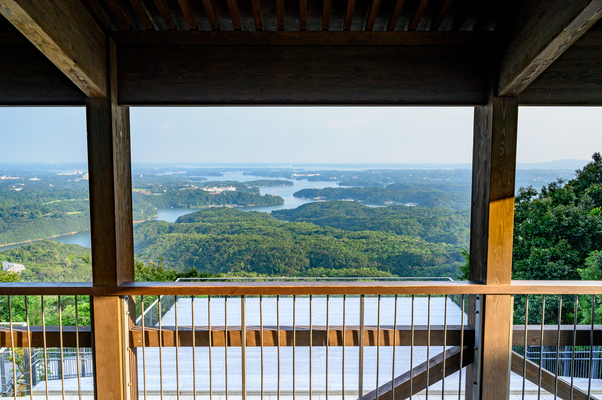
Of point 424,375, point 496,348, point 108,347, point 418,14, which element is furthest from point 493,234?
point 108,347

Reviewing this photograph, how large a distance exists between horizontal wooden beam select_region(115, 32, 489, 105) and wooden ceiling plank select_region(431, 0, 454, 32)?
0.12 meters

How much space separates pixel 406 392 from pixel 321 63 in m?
2.24

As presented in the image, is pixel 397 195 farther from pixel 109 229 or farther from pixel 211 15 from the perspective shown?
pixel 109 229

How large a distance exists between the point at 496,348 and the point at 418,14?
2073 millimetres

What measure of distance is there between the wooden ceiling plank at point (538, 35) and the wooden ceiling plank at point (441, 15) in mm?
369

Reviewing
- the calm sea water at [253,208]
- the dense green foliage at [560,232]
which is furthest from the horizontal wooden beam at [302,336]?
the dense green foliage at [560,232]

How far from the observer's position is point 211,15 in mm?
1900

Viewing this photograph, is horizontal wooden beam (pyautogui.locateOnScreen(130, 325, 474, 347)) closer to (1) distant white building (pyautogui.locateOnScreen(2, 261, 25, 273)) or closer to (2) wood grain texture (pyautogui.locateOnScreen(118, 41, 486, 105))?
(2) wood grain texture (pyautogui.locateOnScreen(118, 41, 486, 105))

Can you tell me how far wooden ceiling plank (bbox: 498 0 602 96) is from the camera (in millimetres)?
1362

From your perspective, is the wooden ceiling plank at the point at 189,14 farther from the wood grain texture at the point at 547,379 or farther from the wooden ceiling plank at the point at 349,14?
the wood grain texture at the point at 547,379

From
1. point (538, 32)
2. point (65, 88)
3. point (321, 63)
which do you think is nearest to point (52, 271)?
point (65, 88)

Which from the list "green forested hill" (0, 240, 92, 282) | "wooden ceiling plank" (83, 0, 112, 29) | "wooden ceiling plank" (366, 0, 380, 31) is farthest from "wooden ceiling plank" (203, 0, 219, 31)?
"green forested hill" (0, 240, 92, 282)

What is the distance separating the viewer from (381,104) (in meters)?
2.17

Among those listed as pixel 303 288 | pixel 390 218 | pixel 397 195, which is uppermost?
pixel 397 195
